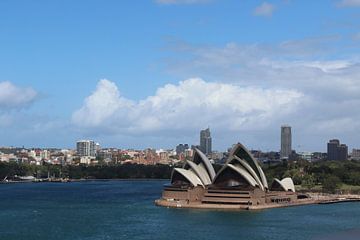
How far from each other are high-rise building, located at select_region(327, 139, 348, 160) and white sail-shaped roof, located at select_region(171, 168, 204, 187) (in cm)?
13532

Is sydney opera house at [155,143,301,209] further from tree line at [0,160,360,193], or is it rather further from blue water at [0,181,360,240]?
tree line at [0,160,360,193]

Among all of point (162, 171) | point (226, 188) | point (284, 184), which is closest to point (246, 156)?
point (226, 188)

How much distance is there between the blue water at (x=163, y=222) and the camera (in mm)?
35594

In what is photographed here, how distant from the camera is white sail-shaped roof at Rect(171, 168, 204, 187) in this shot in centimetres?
5641

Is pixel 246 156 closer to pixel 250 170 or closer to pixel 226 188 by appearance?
pixel 250 170

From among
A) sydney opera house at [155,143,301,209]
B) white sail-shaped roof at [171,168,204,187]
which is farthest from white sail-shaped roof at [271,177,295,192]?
white sail-shaped roof at [171,168,204,187]

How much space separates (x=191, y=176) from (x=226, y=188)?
4294mm

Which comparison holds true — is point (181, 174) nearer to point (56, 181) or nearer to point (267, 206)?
point (267, 206)

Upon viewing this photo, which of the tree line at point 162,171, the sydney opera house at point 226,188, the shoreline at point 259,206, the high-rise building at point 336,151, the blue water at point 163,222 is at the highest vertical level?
the high-rise building at point 336,151

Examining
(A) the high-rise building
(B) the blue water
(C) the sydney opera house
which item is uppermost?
(A) the high-rise building

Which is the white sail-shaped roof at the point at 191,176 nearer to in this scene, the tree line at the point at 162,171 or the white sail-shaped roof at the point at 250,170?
the white sail-shaped roof at the point at 250,170

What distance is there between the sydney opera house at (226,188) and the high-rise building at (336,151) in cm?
13280

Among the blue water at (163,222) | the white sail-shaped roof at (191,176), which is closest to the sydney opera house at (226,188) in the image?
the white sail-shaped roof at (191,176)

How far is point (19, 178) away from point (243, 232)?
93.0 m
